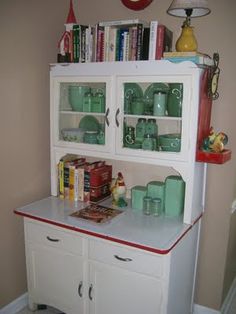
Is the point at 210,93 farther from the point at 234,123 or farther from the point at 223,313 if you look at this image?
the point at 223,313

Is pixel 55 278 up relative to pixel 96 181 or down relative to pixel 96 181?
down

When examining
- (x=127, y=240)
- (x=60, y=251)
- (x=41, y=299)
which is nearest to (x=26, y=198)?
(x=60, y=251)

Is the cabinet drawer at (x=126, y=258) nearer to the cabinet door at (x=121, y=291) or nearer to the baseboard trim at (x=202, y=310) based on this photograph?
the cabinet door at (x=121, y=291)

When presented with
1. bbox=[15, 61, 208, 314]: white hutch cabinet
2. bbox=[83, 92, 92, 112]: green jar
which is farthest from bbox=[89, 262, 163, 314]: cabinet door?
bbox=[83, 92, 92, 112]: green jar

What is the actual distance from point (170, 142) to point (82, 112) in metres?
0.65

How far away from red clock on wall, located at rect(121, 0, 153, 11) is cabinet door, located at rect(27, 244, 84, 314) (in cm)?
163

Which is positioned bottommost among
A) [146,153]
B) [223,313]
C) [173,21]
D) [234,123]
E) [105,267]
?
[223,313]

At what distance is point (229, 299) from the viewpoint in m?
2.37

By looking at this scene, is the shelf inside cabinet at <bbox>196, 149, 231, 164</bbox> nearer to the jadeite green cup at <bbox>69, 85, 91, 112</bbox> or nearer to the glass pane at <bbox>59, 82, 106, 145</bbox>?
the glass pane at <bbox>59, 82, 106, 145</bbox>

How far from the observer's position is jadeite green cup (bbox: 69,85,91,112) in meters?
2.10

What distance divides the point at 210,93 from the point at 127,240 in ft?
3.09

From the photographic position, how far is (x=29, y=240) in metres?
2.08

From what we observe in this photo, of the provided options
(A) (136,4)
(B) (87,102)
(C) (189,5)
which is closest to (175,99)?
(C) (189,5)

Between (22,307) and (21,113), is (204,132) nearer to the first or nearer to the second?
(21,113)
